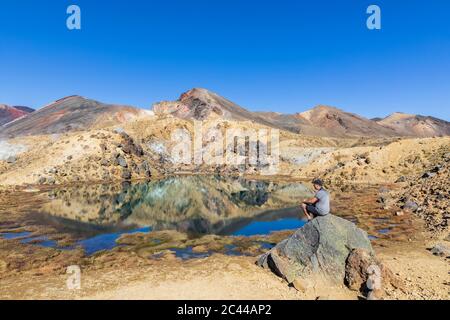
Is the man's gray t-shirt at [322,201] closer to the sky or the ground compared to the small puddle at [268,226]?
closer to the sky

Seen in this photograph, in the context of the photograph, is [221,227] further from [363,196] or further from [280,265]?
[363,196]

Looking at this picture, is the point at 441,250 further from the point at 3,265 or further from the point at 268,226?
the point at 3,265

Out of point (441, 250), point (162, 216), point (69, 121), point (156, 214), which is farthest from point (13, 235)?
point (69, 121)

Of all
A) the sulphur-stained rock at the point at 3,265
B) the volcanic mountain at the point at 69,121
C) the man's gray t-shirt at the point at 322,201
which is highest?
the volcanic mountain at the point at 69,121

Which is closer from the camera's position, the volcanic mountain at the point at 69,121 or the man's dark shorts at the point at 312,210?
the man's dark shorts at the point at 312,210

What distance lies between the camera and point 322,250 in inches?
649

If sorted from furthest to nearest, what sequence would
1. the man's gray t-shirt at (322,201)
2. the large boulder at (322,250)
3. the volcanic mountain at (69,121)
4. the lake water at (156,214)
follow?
the volcanic mountain at (69,121), the lake water at (156,214), the man's gray t-shirt at (322,201), the large boulder at (322,250)

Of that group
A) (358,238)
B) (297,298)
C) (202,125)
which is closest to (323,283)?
(297,298)

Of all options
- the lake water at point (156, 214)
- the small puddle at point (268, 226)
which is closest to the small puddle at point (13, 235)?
the lake water at point (156, 214)

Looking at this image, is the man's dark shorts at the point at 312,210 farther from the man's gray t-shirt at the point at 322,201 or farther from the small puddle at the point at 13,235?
the small puddle at the point at 13,235

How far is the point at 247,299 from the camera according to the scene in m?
14.7

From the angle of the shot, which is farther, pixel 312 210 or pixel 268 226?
pixel 268 226

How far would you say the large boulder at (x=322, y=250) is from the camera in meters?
16.2
